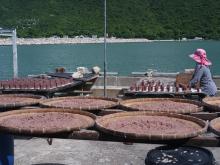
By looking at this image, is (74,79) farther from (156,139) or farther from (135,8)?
(135,8)

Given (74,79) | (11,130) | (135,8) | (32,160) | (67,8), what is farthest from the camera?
(67,8)

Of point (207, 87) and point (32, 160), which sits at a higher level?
point (207, 87)

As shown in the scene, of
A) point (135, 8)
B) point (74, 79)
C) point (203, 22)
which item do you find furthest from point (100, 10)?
point (74, 79)

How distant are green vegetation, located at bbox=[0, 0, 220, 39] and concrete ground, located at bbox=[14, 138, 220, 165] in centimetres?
8138

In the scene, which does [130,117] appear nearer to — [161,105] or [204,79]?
[161,105]

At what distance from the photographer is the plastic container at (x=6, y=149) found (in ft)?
12.1

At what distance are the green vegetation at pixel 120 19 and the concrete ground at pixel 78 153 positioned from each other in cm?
8138

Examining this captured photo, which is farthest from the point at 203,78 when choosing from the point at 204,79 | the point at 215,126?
the point at 215,126

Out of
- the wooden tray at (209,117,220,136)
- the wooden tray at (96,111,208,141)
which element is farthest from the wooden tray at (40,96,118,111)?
the wooden tray at (209,117,220,136)

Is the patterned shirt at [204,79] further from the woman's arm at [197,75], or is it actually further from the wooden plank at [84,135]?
the wooden plank at [84,135]

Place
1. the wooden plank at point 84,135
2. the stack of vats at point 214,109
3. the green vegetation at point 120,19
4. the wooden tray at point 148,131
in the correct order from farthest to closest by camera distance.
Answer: the green vegetation at point 120,19
the wooden plank at point 84,135
the stack of vats at point 214,109
the wooden tray at point 148,131

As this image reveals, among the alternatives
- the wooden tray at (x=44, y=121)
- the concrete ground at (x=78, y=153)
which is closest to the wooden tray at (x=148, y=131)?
the wooden tray at (x=44, y=121)

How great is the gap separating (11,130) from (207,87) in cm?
397

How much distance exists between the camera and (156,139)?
8.32ft
